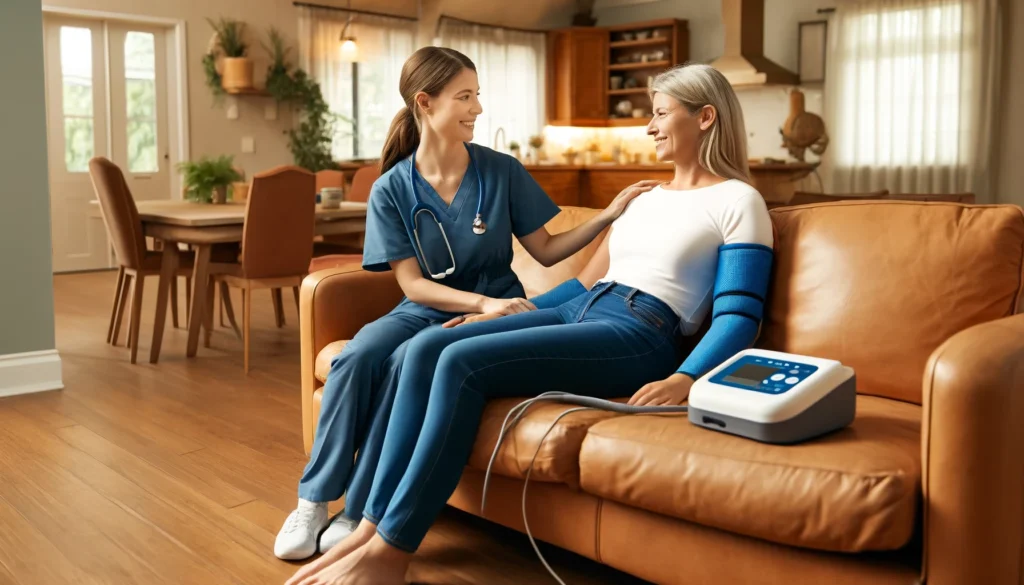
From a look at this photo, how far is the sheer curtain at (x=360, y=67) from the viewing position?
29.3 feet

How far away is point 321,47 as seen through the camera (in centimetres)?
896

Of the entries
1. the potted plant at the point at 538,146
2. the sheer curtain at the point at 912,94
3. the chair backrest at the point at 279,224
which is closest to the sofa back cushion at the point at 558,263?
the chair backrest at the point at 279,224

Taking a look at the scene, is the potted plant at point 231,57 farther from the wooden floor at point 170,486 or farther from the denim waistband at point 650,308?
the denim waistband at point 650,308

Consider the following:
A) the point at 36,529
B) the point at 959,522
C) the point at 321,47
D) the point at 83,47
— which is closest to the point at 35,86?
the point at 36,529

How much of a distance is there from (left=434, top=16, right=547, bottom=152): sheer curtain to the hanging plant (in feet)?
4.87

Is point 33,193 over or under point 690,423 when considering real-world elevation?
over

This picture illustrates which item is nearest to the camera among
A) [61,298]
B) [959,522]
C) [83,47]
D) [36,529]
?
[959,522]

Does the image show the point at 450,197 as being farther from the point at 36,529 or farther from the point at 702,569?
the point at 36,529

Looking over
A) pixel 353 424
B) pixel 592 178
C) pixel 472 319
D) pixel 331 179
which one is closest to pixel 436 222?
pixel 472 319

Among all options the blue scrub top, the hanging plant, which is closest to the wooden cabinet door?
the hanging plant

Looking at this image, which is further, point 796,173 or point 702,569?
point 796,173

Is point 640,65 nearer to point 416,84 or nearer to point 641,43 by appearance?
point 641,43

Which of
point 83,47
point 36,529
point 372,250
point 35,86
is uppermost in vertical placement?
point 83,47

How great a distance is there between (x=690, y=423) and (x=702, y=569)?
0.26 meters
